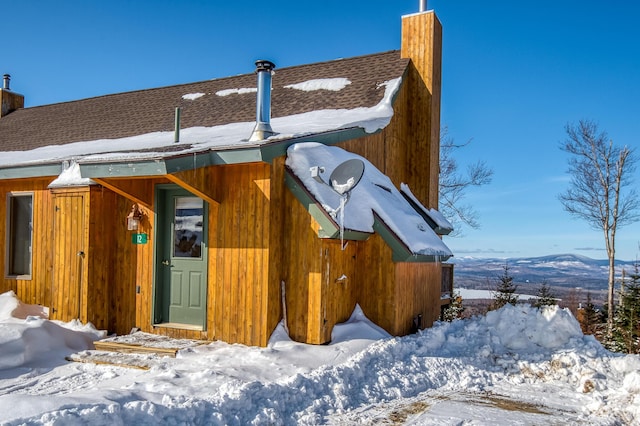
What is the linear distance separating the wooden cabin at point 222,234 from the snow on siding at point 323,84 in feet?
0.55

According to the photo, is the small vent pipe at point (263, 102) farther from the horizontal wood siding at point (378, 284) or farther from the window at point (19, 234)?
the window at point (19, 234)

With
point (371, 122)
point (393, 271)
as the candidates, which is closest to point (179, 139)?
point (371, 122)

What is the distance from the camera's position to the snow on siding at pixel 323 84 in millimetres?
11617

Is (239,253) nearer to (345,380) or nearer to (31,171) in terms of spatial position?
(345,380)

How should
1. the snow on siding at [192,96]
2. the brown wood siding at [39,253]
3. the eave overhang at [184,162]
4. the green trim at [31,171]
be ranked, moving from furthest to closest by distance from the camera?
the snow on siding at [192,96], the brown wood siding at [39,253], the green trim at [31,171], the eave overhang at [184,162]

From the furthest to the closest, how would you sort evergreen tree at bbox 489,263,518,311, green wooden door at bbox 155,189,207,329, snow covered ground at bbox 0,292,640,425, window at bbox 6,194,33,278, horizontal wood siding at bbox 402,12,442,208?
evergreen tree at bbox 489,263,518,311, horizontal wood siding at bbox 402,12,442,208, window at bbox 6,194,33,278, green wooden door at bbox 155,189,207,329, snow covered ground at bbox 0,292,640,425

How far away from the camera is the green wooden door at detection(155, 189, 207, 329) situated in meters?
7.70

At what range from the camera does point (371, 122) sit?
920 centimetres

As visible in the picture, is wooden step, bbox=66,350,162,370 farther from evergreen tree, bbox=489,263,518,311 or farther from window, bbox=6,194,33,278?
evergreen tree, bbox=489,263,518,311

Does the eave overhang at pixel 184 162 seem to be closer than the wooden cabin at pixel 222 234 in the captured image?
Yes

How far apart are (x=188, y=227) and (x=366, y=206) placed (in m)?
2.80

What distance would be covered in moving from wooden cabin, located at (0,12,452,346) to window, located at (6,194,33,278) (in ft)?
0.08

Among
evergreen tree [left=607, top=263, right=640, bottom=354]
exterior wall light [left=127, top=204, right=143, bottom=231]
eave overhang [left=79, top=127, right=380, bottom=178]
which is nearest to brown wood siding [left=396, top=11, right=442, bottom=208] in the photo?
eave overhang [left=79, top=127, right=380, bottom=178]

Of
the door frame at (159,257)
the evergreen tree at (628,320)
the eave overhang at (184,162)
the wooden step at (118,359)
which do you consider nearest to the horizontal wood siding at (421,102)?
the eave overhang at (184,162)
